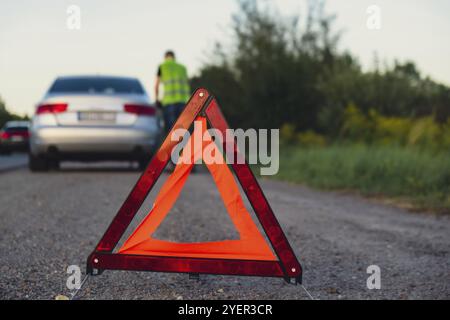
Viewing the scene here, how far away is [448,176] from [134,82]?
6.12 m

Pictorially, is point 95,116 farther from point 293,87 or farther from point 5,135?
point 5,135

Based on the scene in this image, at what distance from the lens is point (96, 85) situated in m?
13.5

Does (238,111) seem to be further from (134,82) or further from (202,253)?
(202,253)

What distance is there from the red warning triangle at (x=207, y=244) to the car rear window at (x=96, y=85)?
9.60 meters

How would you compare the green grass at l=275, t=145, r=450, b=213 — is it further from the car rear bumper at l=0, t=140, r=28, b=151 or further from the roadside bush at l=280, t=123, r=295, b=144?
the car rear bumper at l=0, t=140, r=28, b=151

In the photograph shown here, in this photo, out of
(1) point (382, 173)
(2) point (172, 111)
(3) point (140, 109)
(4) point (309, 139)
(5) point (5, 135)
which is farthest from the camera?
(5) point (5, 135)

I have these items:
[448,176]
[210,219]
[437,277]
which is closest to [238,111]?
[448,176]

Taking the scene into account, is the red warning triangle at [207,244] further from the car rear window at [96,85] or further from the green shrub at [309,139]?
the green shrub at [309,139]

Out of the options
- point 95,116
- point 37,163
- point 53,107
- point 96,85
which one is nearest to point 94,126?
point 95,116

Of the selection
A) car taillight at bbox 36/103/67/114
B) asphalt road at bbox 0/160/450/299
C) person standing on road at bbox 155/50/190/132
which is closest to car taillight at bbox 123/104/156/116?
person standing on road at bbox 155/50/190/132

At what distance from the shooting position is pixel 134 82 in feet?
45.6

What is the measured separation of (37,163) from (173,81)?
320 cm

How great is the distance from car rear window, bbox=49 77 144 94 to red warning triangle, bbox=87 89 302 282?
Answer: 9598 mm

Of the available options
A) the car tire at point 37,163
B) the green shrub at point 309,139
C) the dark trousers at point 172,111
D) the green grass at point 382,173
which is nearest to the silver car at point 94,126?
the dark trousers at point 172,111
